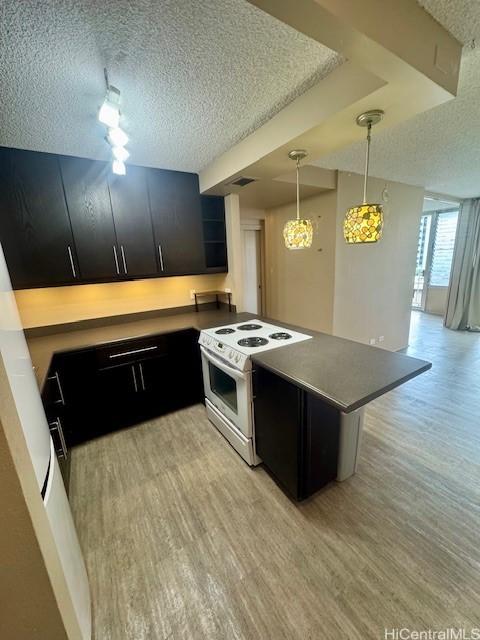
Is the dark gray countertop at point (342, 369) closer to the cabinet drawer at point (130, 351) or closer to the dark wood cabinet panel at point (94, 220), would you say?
the cabinet drawer at point (130, 351)

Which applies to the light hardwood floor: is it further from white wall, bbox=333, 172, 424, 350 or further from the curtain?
the curtain

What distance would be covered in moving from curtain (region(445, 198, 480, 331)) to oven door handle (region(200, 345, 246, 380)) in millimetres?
5399

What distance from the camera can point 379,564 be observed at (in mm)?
1261

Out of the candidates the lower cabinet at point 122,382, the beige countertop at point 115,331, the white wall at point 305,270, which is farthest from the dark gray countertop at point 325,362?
the white wall at point 305,270

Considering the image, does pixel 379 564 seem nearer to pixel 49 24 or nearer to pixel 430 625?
pixel 430 625

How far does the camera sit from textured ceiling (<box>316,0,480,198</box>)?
3.28 ft

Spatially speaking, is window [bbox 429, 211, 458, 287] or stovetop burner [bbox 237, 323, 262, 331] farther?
window [bbox 429, 211, 458, 287]

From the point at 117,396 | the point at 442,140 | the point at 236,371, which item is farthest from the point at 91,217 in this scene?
the point at 442,140

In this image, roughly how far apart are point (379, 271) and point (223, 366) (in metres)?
2.82

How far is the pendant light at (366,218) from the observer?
126 cm

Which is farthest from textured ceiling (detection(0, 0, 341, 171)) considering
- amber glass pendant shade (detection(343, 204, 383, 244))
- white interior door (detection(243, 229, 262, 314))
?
white interior door (detection(243, 229, 262, 314))

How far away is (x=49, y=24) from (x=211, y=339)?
1.77m

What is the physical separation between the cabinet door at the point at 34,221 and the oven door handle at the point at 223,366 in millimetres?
1378

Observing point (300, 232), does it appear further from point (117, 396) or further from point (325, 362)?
point (117, 396)
